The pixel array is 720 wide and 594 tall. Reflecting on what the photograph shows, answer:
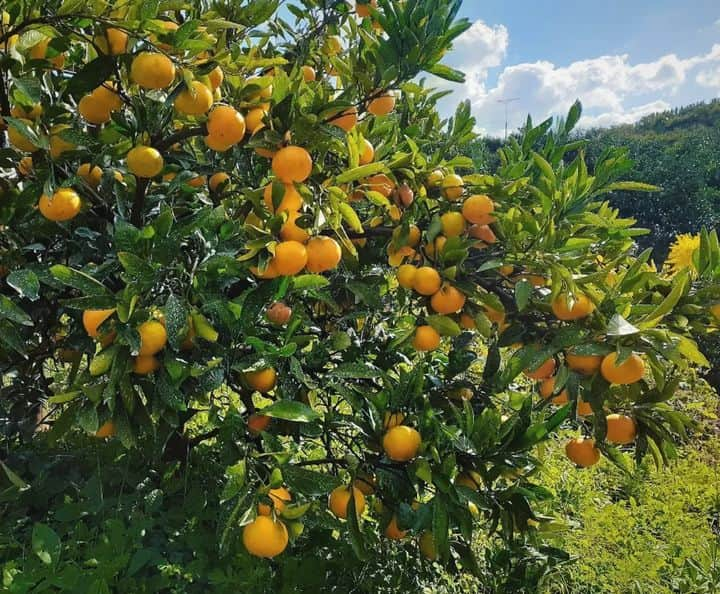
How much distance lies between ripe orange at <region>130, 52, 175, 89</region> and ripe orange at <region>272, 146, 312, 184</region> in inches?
8.4

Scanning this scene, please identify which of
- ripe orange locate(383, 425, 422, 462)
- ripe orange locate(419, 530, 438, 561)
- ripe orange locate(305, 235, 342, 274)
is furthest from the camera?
ripe orange locate(419, 530, 438, 561)

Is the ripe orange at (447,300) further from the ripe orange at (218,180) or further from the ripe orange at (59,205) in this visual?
the ripe orange at (59,205)

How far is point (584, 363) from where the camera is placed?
110 cm

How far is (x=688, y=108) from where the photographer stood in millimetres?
22422

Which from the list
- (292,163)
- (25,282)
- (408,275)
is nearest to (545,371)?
(408,275)

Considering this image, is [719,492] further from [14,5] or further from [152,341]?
[14,5]

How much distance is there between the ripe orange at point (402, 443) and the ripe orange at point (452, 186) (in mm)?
528

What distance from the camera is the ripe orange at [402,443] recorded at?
113 centimetres

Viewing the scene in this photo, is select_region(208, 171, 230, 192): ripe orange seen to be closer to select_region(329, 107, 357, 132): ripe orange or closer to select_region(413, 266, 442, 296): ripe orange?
select_region(329, 107, 357, 132): ripe orange

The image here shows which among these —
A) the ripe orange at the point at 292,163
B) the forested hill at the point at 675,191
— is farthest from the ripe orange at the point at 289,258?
the forested hill at the point at 675,191

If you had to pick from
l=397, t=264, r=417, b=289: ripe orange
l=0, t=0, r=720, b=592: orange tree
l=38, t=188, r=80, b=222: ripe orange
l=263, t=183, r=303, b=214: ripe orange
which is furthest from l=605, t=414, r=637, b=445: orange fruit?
l=38, t=188, r=80, b=222: ripe orange

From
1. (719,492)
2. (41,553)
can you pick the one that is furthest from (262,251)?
(719,492)

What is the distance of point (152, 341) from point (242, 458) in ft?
0.98

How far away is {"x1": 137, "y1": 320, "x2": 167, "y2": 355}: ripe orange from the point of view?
92 centimetres
